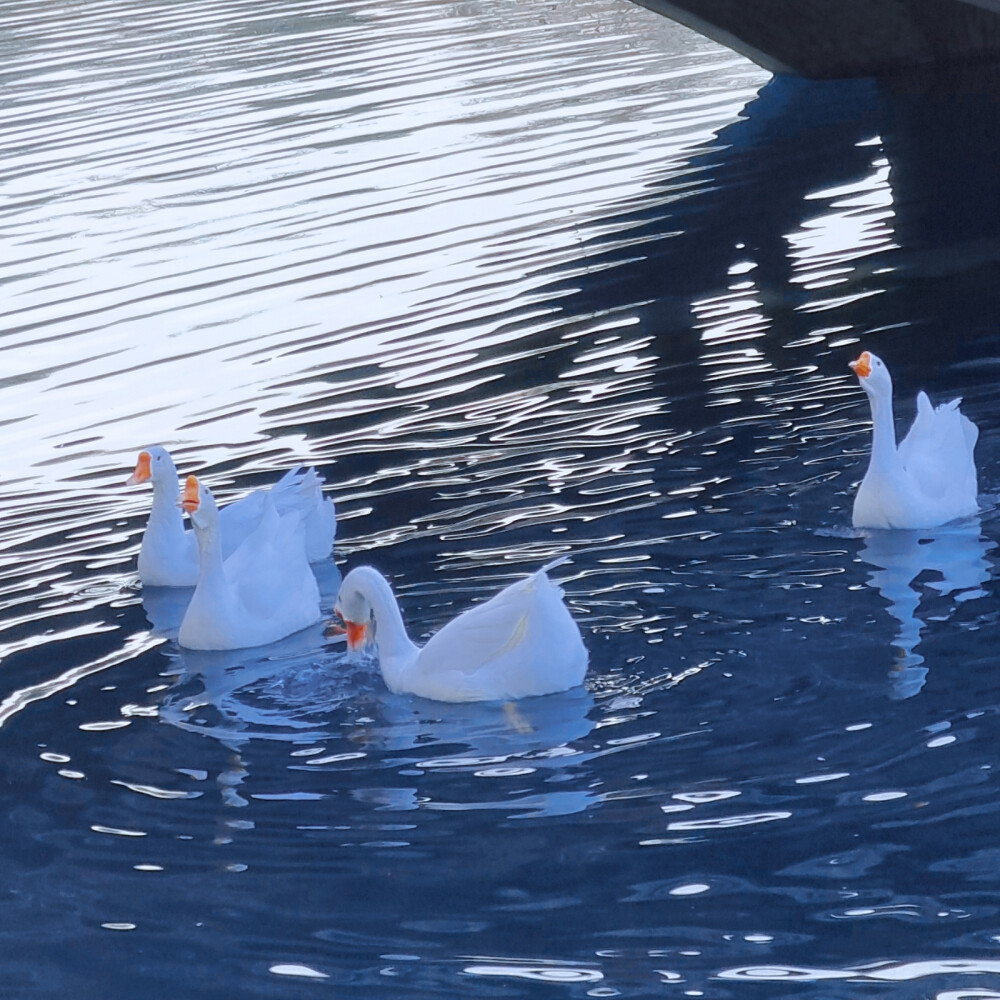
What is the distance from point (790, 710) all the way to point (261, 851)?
5.96 ft

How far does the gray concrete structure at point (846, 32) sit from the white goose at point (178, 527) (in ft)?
49.7

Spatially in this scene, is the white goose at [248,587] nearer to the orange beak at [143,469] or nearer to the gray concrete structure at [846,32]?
the orange beak at [143,469]

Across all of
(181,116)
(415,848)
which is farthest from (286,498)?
(181,116)

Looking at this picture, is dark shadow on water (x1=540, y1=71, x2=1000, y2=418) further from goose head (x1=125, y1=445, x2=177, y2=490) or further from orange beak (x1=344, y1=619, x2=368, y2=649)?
orange beak (x1=344, y1=619, x2=368, y2=649)

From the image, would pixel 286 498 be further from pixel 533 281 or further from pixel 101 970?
pixel 533 281

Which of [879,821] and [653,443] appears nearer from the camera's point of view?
[879,821]

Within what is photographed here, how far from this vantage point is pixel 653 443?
8.62 meters

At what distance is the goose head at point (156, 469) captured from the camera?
760 centimetres

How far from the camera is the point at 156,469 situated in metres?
7.64

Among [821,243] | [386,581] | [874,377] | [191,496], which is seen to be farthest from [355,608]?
[821,243]

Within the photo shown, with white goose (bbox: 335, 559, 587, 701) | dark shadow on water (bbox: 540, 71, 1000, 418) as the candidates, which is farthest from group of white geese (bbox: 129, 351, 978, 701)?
dark shadow on water (bbox: 540, 71, 1000, 418)

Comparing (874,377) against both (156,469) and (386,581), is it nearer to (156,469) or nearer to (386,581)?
(386,581)

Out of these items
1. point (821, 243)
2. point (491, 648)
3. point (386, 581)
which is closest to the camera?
point (491, 648)

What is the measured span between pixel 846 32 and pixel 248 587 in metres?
17.0
